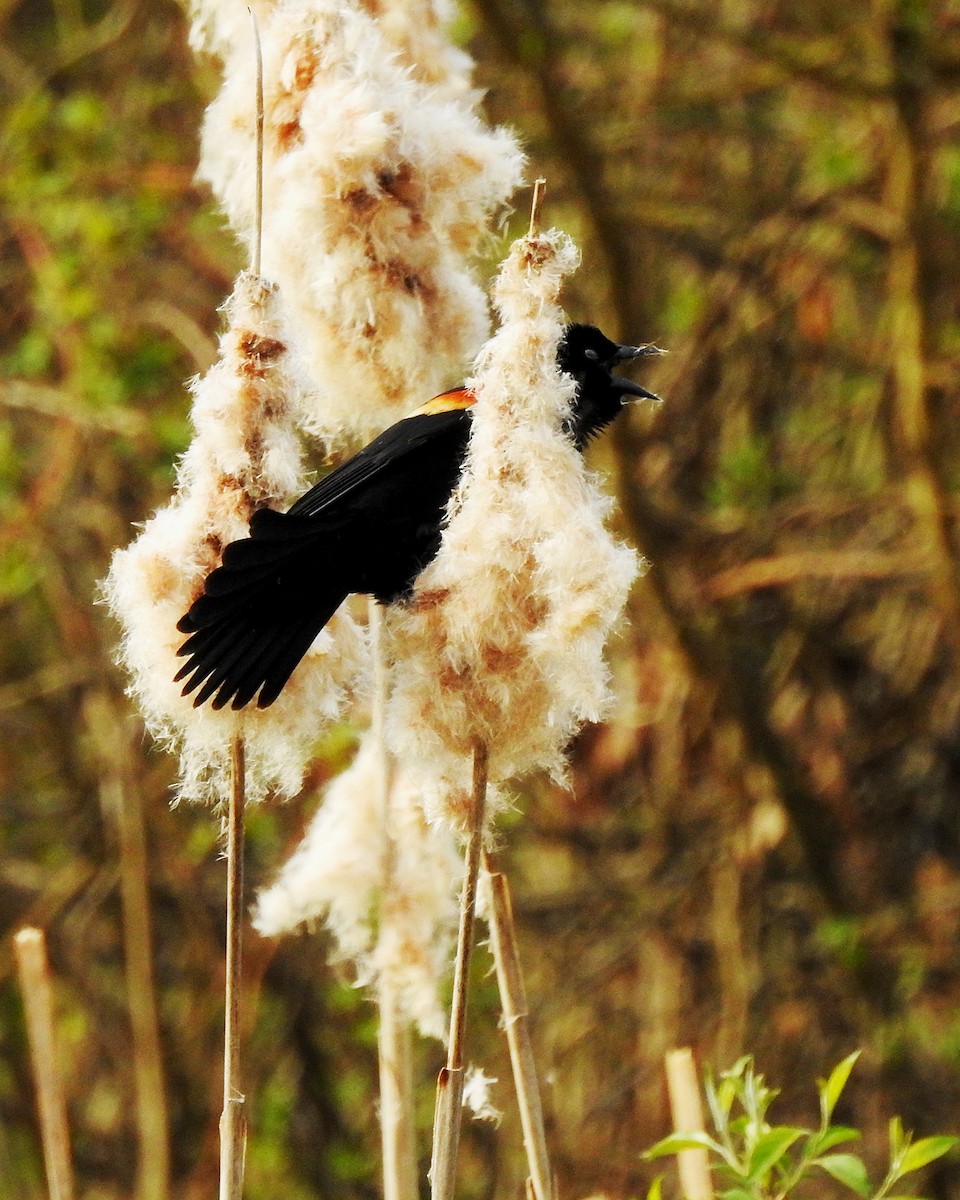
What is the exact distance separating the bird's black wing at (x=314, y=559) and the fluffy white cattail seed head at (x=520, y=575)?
0.44 feet

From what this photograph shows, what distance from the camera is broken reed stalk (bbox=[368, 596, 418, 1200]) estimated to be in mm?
1640

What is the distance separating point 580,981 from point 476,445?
3.69 meters

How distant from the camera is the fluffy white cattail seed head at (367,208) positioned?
5.58ft

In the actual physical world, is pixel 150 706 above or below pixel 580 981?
below

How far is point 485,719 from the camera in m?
1.33

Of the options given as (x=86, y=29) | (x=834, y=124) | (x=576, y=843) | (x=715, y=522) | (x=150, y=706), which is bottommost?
(x=150, y=706)

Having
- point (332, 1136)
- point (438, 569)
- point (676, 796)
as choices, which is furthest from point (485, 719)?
point (332, 1136)

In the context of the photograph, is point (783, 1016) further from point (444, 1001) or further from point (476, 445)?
point (476, 445)

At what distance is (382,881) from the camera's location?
1892 mm

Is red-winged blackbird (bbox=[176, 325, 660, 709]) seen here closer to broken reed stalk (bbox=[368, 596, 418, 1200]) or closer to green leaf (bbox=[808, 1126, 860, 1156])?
broken reed stalk (bbox=[368, 596, 418, 1200])

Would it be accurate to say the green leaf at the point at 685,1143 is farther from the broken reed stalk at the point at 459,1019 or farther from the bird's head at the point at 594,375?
the bird's head at the point at 594,375

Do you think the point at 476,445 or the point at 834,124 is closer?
the point at 476,445

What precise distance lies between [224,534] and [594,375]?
0.54 m

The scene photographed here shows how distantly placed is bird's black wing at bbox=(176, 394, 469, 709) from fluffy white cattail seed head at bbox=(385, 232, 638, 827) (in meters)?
0.13
